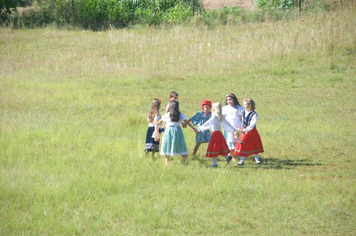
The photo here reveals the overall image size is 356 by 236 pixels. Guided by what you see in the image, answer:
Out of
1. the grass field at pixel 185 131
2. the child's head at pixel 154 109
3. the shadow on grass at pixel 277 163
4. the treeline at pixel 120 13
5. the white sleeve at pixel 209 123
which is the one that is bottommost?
the shadow on grass at pixel 277 163

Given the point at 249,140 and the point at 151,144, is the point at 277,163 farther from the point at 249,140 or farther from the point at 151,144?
the point at 151,144

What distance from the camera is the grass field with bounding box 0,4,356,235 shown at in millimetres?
6652

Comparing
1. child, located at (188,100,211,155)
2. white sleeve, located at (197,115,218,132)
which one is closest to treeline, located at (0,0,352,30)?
child, located at (188,100,211,155)

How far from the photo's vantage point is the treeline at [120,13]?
29.4 meters

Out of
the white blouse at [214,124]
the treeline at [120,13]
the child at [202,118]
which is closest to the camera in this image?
the white blouse at [214,124]

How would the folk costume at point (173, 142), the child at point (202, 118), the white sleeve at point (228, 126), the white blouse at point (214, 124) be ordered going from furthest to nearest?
the child at point (202, 118), the white sleeve at point (228, 126), the white blouse at point (214, 124), the folk costume at point (173, 142)

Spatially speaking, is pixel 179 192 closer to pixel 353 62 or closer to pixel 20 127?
pixel 20 127

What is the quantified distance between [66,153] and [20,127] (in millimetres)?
2388

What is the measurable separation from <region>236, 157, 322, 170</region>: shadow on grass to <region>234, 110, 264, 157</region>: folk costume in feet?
0.94

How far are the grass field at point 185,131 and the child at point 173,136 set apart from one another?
279mm

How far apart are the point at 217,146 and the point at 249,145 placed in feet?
2.37

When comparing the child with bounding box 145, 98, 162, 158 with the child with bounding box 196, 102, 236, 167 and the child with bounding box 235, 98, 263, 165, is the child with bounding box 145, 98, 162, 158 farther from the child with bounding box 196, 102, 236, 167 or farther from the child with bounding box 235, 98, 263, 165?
the child with bounding box 235, 98, 263, 165

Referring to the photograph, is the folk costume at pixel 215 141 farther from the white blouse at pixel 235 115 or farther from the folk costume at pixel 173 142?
the white blouse at pixel 235 115

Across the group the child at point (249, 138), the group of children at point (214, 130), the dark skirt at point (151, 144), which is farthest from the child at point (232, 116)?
the dark skirt at point (151, 144)
